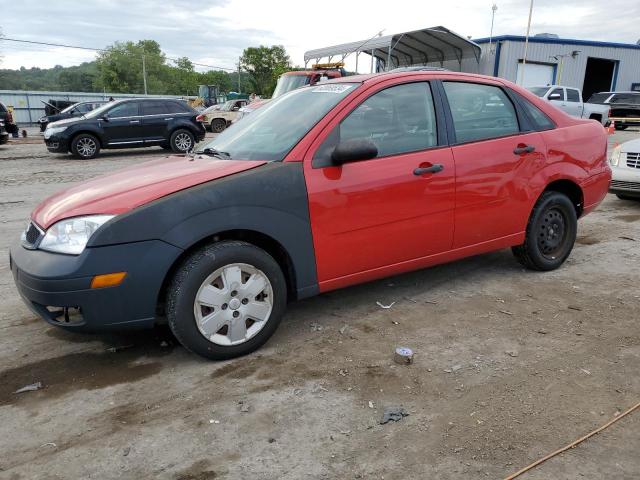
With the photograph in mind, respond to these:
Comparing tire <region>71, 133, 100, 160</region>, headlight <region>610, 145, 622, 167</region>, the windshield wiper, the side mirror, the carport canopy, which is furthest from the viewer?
the carport canopy

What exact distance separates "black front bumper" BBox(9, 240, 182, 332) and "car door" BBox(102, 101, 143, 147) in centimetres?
1273

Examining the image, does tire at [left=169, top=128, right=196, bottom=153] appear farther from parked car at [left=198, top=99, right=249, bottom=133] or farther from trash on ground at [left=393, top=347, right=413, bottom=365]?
trash on ground at [left=393, top=347, right=413, bottom=365]

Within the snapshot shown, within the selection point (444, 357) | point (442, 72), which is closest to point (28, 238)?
point (444, 357)

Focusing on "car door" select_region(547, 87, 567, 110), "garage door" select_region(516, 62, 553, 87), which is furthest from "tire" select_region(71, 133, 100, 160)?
"garage door" select_region(516, 62, 553, 87)

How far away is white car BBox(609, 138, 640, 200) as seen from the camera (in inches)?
285

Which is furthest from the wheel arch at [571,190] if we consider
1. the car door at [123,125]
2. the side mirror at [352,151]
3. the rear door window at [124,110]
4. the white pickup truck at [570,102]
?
the white pickup truck at [570,102]

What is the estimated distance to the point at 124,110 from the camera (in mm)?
14758

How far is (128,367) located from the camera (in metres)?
3.16

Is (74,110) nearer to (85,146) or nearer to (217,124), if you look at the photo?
(85,146)

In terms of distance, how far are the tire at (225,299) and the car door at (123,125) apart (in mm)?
13016

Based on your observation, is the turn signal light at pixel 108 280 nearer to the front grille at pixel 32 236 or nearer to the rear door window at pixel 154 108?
the front grille at pixel 32 236

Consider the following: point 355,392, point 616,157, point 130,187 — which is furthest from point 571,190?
point 130,187

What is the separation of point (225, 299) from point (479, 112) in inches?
97.7

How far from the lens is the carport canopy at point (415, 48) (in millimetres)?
20969
